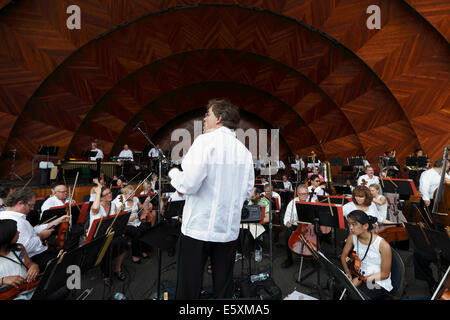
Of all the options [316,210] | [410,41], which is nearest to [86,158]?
[316,210]

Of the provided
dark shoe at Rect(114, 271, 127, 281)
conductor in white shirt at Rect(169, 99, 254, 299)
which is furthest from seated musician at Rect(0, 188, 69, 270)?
conductor in white shirt at Rect(169, 99, 254, 299)

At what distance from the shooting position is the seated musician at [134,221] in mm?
4555

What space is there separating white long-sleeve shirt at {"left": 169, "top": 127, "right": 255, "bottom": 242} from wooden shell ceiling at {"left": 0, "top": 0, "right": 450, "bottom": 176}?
10554 mm

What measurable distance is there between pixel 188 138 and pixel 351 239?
51.6 feet

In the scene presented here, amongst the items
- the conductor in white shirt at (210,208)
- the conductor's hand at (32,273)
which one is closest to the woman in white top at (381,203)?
the conductor in white shirt at (210,208)

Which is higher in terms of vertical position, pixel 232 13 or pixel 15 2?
pixel 232 13

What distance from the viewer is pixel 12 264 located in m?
2.37

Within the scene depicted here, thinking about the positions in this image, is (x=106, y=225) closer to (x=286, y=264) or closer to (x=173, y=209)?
→ (x=173, y=209)

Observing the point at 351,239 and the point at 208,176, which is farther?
the point at 351,239

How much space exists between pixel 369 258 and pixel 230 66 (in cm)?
1356

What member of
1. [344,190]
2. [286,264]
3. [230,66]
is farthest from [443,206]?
[230,66]

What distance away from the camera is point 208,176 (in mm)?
1642

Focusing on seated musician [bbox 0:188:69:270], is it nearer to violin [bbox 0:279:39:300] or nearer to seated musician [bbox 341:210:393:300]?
violin [bbox 0:279:39:300]
